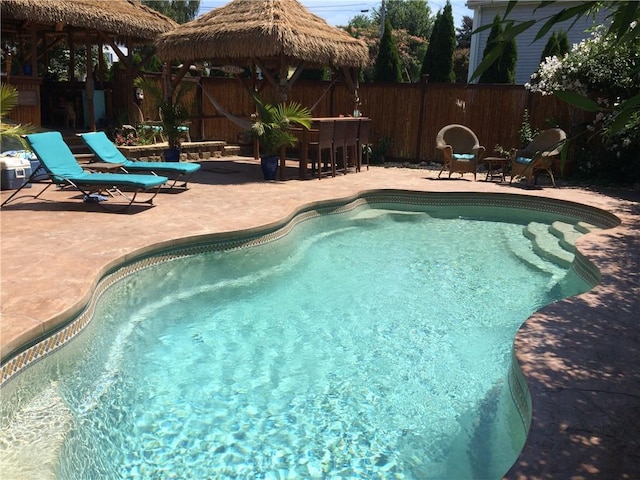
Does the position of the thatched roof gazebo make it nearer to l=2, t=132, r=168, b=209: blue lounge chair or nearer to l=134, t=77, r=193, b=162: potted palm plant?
l=134, t=77, r=193, b=162: potted palm plant

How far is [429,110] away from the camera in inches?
534

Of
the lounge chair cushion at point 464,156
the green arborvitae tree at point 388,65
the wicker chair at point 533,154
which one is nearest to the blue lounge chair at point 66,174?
the lounge chair cushion at point 464,156

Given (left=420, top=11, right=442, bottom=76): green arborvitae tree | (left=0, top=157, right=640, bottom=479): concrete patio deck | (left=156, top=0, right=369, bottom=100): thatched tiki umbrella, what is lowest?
(left=0, top=157, right=640, bottom=479): concrete patio deck

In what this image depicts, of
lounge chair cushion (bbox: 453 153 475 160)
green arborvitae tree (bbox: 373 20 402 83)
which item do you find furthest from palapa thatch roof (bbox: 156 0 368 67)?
green arborvitae tree (bbox: 373 20 402 83)

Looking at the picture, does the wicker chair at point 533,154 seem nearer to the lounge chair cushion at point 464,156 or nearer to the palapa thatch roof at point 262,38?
the lounge chair cushion at point 464,156

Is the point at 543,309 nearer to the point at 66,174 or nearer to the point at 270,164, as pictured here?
the point at 66,174

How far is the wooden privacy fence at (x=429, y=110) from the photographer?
12.6 metres

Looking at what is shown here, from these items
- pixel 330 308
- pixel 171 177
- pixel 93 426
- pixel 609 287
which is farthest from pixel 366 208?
pixel 93 426

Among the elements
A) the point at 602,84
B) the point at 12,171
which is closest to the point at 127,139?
the point at 12,171

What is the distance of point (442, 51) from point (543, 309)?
15.8 meters

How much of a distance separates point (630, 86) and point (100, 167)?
10.0 metres

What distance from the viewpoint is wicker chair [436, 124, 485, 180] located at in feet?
35.9

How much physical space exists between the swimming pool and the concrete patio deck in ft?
1.11

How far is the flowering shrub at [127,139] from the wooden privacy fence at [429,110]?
6.02 feet
